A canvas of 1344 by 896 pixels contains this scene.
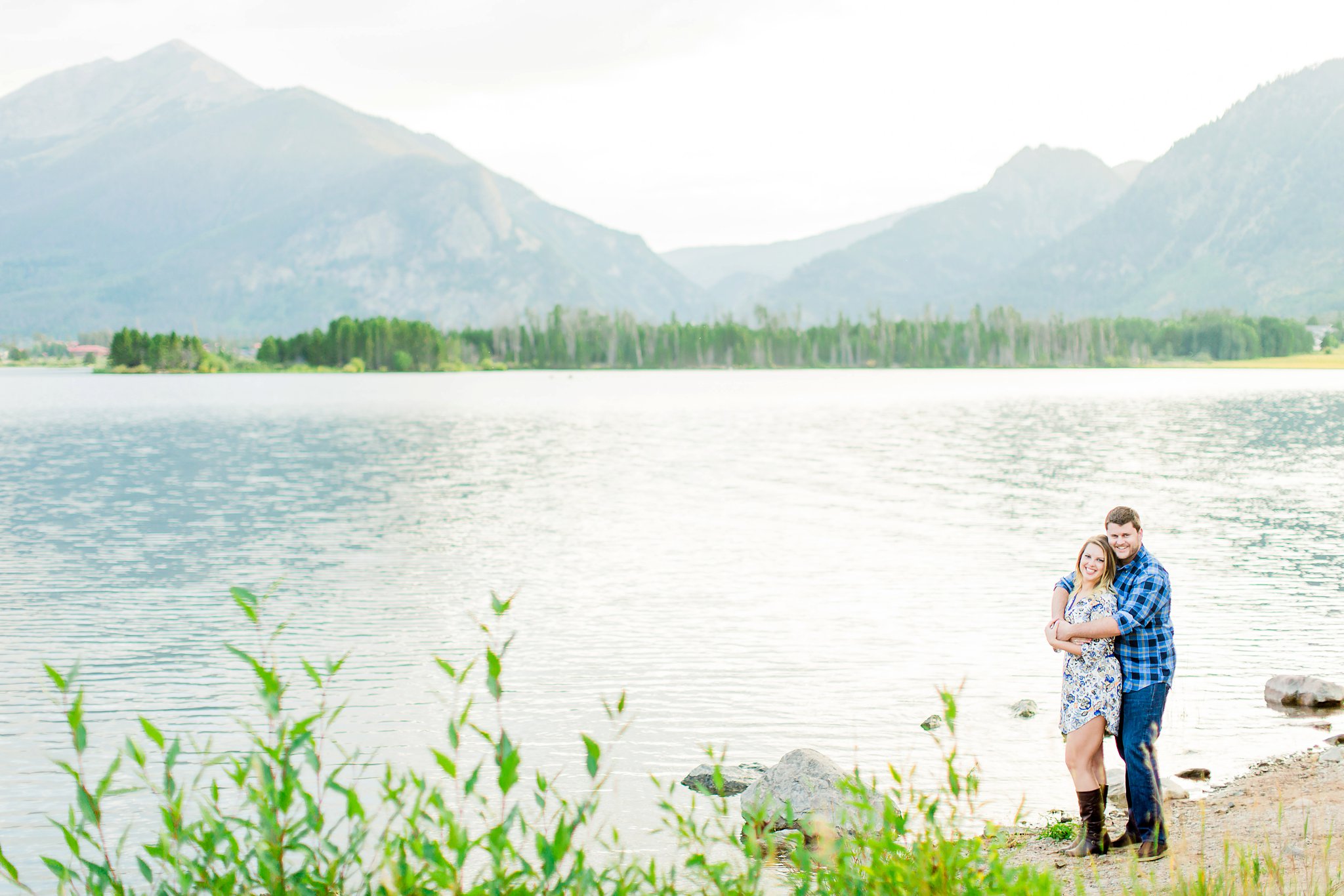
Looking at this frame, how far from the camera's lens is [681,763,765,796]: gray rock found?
14202mm

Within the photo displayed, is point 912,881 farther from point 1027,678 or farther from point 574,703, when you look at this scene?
point 1027,678

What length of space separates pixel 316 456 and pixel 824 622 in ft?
149

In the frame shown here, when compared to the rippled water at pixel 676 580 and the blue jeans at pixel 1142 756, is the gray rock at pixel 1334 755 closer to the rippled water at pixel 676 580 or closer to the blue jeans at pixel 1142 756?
the rippled water at pixel 676 580

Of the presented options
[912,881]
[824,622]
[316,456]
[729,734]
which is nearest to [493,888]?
[912,881]

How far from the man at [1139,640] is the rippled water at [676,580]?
3.41 m

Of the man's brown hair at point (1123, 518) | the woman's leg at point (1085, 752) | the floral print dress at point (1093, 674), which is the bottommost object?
the woman's leg at point (1085, 752)

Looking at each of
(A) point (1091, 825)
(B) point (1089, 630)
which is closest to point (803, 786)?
(A) point (1091, 825)

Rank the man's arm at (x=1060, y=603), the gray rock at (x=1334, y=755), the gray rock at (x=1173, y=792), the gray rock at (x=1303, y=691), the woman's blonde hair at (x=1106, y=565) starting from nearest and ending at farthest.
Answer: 1. the woman's blonde hair at (x=1106, y=565)
2. the man's arm at (x=1060, y=603)
3. the gray rock at (x=1173, y=792)
4. the gray rock at (x=1334, y=755)
5. the gray rock at (x=1303, y=691)

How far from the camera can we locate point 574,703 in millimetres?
18219

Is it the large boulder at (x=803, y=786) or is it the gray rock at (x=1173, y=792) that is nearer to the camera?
the large boulder at (x=803, y=786)

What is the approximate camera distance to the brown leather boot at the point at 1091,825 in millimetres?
11086

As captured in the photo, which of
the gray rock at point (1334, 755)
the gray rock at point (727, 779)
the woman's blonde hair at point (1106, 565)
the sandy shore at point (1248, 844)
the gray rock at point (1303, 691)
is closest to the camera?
the sandy shore at point (1248, 844)

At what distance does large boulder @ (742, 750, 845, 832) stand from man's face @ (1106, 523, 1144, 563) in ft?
13.6

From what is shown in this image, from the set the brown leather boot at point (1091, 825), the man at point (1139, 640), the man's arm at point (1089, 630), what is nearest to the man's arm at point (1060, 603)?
the man at point (1139, 640)
